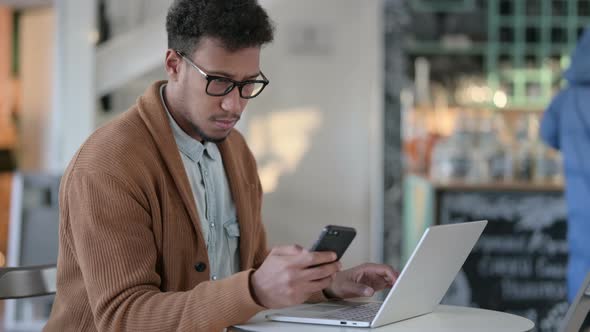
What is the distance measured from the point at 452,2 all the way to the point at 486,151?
8.94 ft

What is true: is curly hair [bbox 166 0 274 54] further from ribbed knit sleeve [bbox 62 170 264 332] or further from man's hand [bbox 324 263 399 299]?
man's hand [bbox 324 263 399 299]

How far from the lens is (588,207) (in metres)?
3.52

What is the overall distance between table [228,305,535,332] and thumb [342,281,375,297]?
159 mm

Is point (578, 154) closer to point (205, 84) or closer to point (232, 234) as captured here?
point (232, 234)

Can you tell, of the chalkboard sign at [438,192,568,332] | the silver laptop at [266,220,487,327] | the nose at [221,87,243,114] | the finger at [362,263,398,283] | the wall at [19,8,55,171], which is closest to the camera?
the silver laptop at [266,220,487,327]

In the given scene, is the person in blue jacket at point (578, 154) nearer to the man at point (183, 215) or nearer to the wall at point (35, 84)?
the man at point (183, 215)

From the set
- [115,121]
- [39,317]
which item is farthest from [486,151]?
[115,121]

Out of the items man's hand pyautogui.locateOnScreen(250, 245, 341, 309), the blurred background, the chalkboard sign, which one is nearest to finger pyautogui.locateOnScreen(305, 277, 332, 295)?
man's hand pyautogui.locateOnScreen(250, 245, 341, 309)

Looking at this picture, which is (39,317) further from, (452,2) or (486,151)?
(452,2)

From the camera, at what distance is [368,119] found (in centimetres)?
680

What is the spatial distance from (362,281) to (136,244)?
1.77ft

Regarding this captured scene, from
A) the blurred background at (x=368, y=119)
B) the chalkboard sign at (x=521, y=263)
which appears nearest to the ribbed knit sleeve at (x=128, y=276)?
the blurred background at (x=368, y=119)

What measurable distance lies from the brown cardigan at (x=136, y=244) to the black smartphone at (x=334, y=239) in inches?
5.4

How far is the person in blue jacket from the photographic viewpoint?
3.52 metres
